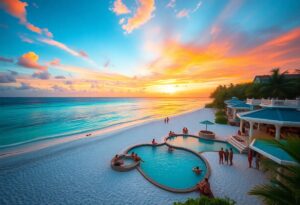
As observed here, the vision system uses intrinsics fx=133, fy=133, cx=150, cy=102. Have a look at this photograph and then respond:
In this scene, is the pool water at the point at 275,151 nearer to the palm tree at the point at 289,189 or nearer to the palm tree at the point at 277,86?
the palm tree at the point at 289,189

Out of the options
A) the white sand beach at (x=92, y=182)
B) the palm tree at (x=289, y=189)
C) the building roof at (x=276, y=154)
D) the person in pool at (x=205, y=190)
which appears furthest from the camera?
the white sand beach at (x=92, y=182)

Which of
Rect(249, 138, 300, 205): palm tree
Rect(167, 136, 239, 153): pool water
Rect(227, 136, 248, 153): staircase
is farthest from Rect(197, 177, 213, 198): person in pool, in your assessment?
Rect(227, 136, 248, 153): staircase

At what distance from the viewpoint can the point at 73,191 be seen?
314 inches

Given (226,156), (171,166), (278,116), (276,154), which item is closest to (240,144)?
(226,156)

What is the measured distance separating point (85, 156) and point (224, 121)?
22.6 m

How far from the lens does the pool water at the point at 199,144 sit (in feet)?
45.6

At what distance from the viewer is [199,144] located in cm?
1512

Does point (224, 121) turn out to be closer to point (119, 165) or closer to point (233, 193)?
point (233, 193)

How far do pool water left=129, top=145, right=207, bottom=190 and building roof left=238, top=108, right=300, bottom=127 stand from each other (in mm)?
5787

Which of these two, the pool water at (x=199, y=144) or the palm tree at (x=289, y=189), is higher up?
the palm tree at (x=289, y=189)

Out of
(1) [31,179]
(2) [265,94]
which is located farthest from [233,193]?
(2) [265,94]

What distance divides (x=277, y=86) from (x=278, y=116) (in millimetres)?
17365

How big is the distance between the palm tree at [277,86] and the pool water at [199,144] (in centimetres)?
1577

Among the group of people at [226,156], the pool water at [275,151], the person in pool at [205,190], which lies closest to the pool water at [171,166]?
the person in pool at [205,190]
